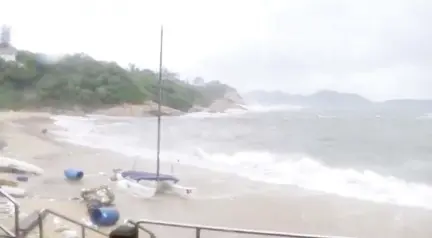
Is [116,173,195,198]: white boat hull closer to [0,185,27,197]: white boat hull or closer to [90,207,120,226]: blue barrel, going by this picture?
[0,185,27,197]: white boat hull

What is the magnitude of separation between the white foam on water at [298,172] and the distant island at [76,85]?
548 centimetres

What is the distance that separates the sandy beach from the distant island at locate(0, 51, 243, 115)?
1063 cm

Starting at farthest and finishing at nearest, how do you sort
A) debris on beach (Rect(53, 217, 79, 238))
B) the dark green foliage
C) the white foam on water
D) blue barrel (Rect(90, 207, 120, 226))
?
the dark green foliage < the white foam on water < blue barrel (Rect(90, 207, 120, 226)) < debris on beach (Rect(53, 217, 79, 238))

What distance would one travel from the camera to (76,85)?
19.7 meters

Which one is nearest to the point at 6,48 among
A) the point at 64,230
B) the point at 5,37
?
the point at 5,37

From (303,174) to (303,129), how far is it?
1111 cm

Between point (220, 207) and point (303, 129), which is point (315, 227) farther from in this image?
point (303, 129)

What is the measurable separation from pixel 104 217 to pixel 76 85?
1595 cm

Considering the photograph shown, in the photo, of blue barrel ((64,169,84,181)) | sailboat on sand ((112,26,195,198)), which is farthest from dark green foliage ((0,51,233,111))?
sailboat on sand ((112,26,195,198))

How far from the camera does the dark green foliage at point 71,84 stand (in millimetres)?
18656

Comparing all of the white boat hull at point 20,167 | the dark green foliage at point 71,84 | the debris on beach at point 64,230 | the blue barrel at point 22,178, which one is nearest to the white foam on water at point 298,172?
the white boat hull at point 20,167

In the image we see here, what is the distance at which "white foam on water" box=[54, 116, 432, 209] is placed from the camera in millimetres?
7668

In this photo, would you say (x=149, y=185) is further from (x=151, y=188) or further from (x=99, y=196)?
(x=99, y=196)

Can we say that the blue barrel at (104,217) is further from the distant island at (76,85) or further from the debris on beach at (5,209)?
the distant island at (76,85)
